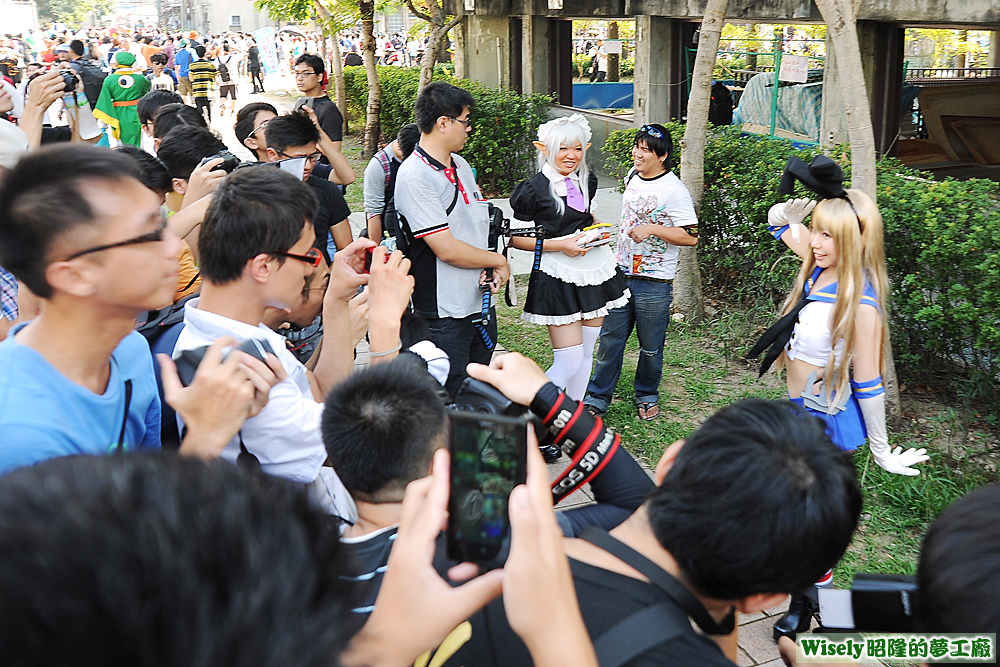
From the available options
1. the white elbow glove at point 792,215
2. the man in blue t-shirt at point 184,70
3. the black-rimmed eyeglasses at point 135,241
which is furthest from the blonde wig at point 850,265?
the man in blue t-shirt at point 184,70

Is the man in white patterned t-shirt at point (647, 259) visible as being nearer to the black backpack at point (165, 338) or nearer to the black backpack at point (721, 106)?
the black backpack at point (165, 338)

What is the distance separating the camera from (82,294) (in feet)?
5.72

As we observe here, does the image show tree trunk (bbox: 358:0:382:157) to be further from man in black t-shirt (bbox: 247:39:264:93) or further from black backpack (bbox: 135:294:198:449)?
man in black t-shirt (bbox: 247:39:264:93)

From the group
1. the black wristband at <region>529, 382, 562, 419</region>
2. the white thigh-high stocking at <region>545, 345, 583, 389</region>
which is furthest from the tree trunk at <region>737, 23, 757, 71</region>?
the black wristband at <region>529, 382, 562, 419</region>

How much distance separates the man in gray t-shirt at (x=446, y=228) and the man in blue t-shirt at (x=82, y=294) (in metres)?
2.18

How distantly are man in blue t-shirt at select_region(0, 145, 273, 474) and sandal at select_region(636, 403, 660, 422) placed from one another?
11.5 ft

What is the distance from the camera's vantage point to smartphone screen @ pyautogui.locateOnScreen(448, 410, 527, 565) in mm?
1164

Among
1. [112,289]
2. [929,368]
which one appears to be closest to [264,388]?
[112,289]

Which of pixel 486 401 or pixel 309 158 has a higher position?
pixel 309 158

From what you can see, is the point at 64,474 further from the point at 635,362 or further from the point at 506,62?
the point at 506,62

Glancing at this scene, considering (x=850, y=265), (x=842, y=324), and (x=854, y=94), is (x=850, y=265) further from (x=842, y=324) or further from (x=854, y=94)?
(x=854, y=94)

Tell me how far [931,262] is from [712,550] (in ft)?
12.2

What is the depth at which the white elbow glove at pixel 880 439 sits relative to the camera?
3301 mm

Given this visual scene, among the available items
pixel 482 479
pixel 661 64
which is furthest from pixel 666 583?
pixel 661 64
